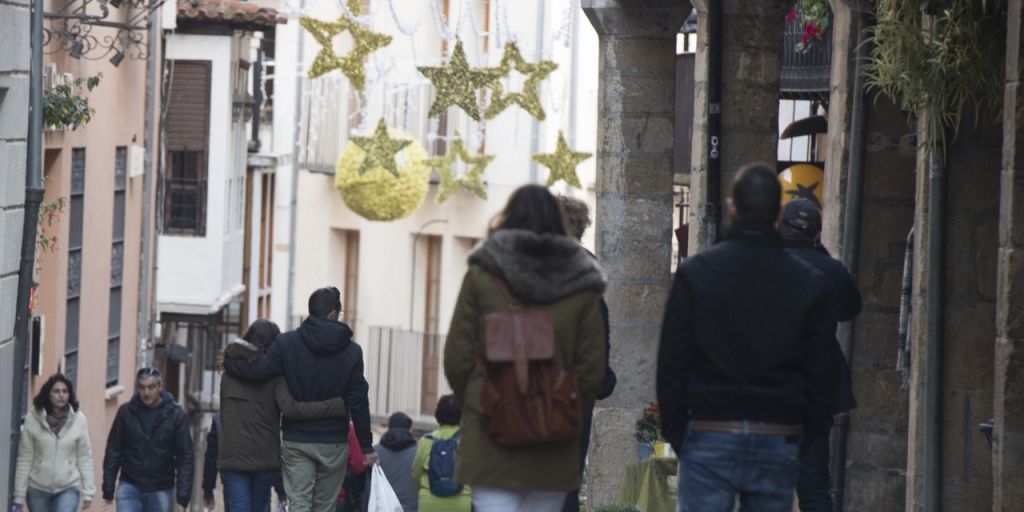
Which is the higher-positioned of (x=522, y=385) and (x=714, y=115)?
(x=714, y=115)

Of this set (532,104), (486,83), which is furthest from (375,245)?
(486,83)

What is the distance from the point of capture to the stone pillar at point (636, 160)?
15.0 m

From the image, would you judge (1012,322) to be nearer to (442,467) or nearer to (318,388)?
(442,467)

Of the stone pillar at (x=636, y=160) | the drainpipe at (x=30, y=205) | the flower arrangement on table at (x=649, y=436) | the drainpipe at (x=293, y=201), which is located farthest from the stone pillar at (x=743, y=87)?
the drainpipe at (x=293, y=201)

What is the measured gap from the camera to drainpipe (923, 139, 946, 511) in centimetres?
942

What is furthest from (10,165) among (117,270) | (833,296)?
(117,270)

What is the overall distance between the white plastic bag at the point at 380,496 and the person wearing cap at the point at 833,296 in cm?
463

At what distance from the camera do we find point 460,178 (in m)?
33.7

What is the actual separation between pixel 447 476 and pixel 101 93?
475 inches

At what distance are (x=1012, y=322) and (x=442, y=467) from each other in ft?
16.4

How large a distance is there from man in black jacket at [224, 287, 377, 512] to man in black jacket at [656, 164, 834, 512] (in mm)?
5339

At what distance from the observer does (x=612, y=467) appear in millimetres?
14477

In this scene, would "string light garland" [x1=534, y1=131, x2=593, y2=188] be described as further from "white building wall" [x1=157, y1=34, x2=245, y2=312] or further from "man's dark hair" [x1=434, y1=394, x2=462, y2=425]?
"man's dark hair" [x1=434, y1=394, x2=462, y2=425]

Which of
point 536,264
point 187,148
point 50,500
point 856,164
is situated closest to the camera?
point 536,264
